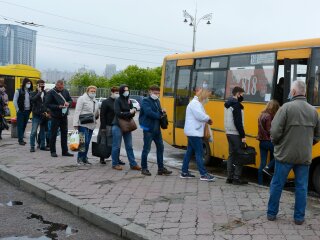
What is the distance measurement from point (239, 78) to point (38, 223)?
5496 mm

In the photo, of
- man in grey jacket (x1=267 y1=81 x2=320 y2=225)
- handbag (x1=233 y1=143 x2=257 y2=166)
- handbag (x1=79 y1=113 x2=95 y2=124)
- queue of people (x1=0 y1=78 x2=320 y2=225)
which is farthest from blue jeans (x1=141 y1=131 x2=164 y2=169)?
man in grey jacket (x1=267 y1=81 x2=320 y2=225)

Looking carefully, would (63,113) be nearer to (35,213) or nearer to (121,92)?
(121,92)

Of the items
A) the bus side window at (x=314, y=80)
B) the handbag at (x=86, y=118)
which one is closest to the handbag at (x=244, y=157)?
the bus side window at (x=314, y=80)

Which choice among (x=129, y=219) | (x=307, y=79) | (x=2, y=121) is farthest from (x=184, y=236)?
(x=2, y=121)

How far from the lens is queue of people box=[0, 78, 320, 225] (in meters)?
5.34

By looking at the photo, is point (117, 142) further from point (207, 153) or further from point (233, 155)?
point (207, 153)

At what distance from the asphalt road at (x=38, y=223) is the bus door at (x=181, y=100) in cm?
509

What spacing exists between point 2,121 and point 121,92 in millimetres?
5769

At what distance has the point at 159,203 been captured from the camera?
20.6 ft

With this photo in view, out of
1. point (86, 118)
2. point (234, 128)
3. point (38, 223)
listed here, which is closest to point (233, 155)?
point (234, 128)

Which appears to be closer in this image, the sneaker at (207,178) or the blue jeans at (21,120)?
the sneaker at (207,178)

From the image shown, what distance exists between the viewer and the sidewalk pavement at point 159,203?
5117mm

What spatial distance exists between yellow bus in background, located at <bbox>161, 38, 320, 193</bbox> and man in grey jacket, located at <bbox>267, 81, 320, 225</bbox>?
2.25 meters

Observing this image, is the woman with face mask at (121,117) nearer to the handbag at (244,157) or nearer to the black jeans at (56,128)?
the black jeans at (56,128)
